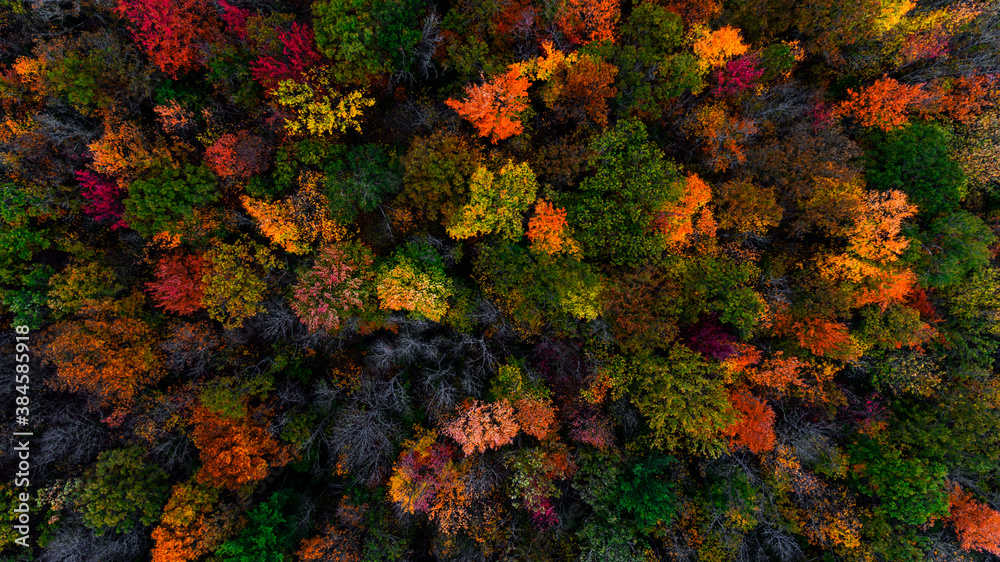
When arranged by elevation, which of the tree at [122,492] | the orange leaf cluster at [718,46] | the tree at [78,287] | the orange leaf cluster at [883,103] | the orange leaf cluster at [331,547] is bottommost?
the orange leaf cluster at [331,547]

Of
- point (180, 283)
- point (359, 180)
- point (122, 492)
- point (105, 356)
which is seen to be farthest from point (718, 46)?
point (122, 492)

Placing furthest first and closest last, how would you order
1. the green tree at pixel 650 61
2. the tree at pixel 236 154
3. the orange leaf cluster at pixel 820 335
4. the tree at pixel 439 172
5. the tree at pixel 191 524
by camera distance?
the orange leaf cluster at pixel 820 335 → the tree at pixel 236 154 → the green tree at pixel 650 61 → the tree at pixel 191 524 → the tree at pixel 439 172

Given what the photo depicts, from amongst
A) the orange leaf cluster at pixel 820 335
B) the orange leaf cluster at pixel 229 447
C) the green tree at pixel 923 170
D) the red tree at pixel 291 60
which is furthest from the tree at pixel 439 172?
the green tree at pixel 923 170

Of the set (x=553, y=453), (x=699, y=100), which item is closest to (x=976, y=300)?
(x=699, y=100)

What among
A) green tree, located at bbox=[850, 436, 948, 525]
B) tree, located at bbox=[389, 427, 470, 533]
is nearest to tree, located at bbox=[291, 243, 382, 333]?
tree, located at bbox=[389, 427, 470, 533]

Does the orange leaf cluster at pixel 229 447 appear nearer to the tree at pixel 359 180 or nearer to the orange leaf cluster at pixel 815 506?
the tree at pixel 359 180

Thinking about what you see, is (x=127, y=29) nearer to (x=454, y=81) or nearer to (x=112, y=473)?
(x=454, y=81)

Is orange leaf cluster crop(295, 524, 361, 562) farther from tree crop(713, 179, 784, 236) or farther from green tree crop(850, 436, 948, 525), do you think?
green tree crop(850, 436, 948, 525)
